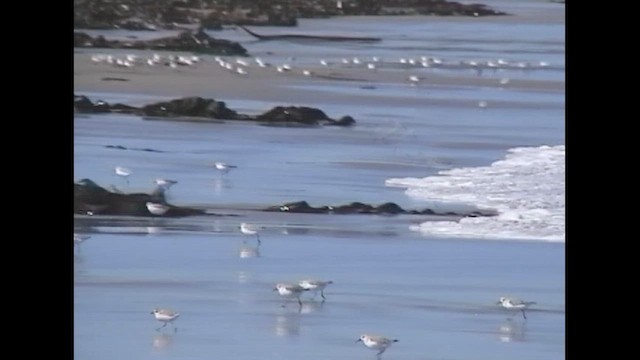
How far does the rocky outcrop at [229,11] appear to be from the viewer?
2975 millimetres

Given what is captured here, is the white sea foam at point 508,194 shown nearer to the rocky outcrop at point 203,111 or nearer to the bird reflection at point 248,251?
the rocky outcrop at point 203,111

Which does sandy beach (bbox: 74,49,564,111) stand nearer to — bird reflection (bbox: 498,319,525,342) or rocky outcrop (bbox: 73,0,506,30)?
rocky outcrop (bbox: 73,0,506,30)

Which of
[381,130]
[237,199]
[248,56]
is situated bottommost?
[237,199]

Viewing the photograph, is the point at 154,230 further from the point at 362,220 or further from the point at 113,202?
the point at 362,220

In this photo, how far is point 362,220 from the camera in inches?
115

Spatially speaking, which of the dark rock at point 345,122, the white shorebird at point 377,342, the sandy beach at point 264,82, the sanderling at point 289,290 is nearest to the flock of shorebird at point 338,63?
the sandy beach at point 264,82

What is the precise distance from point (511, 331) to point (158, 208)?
101 cm

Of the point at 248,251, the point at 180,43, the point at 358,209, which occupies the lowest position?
the point at 248,251

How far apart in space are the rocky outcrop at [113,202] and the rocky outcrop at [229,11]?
0.45 meters

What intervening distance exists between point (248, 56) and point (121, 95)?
0.37 m

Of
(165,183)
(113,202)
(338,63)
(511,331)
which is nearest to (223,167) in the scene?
(165,183)
